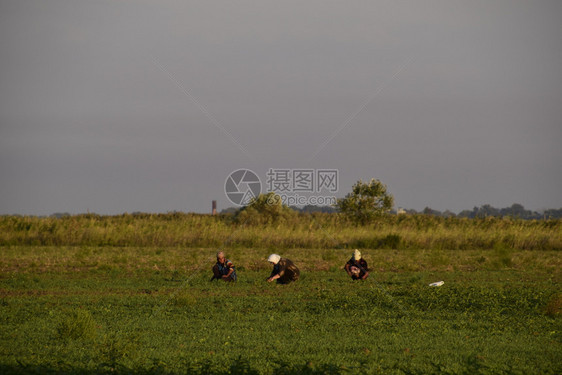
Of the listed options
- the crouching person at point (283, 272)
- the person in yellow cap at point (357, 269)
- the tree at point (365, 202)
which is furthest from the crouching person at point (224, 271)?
the tree at point (365, 202)

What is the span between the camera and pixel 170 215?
190 feet

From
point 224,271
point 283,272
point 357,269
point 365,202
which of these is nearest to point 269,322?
point 283,272

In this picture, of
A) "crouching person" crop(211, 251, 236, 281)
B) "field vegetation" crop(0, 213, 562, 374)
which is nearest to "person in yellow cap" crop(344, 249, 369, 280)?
"field vegetation" crop(0, 213, 562, 374)

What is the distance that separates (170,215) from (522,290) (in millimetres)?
42528

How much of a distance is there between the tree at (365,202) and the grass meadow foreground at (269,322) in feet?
99.6

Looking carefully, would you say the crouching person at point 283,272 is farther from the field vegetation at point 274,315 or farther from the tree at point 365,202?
the tree at point 365,202

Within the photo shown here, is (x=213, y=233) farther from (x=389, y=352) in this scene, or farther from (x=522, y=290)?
(x=389, y=352)

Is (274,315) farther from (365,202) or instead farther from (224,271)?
(365,202)

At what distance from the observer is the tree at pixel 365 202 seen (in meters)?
56.4

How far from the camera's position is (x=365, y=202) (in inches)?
2243

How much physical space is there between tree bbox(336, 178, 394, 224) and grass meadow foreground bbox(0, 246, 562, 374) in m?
30.3

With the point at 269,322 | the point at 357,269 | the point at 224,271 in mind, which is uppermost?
the point at 357,269

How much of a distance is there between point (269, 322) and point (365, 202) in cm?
4346

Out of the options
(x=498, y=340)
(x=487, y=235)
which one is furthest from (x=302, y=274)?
(x=487, y=235)
